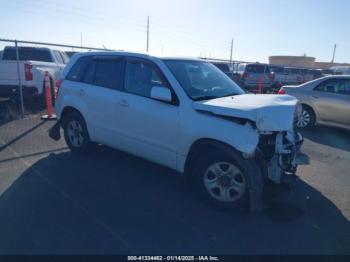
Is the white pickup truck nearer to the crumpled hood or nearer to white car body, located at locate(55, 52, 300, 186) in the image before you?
white car body, located at locate(55, 52, 300, 186)

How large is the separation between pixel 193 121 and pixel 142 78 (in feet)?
4.04

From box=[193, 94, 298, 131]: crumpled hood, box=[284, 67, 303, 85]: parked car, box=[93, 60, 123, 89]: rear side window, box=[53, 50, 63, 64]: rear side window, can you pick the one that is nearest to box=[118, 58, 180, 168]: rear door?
box=[93, 60, 123, 89]: rear side window

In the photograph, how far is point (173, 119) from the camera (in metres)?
3.99

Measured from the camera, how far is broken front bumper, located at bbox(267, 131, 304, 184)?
12.0 ft

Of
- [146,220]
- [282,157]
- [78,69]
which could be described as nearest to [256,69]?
[78,69]

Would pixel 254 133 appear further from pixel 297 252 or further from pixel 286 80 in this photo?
pixel 286 80

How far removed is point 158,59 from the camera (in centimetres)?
435

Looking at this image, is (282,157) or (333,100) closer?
(282,157)

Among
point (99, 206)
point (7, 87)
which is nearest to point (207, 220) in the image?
point (99, 206)

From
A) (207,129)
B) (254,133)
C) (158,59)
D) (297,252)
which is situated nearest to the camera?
(297,252)

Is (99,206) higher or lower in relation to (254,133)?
lower

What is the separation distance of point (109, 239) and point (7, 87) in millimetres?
7781

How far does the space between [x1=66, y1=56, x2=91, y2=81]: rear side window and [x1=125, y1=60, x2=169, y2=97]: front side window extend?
3.86 feet

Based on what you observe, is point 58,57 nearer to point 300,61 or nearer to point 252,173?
point 252,173
